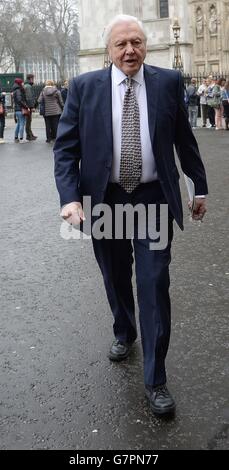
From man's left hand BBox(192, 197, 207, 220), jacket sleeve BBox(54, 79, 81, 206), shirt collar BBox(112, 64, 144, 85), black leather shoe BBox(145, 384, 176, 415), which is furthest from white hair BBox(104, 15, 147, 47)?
black leather shoe BBox(145, 384, 176, 415)

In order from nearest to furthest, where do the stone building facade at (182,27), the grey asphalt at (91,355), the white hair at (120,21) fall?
1. the grey asphalt at (91,355)
2. the white hair at (120,21)
3. the stone building facade at (182,27)

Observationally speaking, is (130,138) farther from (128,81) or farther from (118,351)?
(118,351)

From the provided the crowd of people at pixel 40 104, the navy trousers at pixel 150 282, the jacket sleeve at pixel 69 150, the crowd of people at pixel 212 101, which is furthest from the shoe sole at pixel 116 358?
the crowd of people at pixel 212 101

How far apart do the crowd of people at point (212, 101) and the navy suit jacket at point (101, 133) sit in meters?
18.1

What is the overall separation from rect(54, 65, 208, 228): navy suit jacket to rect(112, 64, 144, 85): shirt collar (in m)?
0.03

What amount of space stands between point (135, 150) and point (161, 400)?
52.6 inches

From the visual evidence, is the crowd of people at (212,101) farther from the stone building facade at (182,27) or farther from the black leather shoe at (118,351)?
the black leather shoe at (118,351)

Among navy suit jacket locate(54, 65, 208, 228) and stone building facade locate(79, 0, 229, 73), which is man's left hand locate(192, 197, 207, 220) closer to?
navy suit jacket locate(54, 65, 208, 228)

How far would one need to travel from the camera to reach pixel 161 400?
11.3 ft

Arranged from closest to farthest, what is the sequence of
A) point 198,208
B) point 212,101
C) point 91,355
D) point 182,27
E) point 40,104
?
point 198,208 → point 91,355 → point 40,104 → point 212,101 → point 182,27

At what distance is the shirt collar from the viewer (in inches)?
137

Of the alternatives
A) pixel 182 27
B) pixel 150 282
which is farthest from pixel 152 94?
pixel 182 27

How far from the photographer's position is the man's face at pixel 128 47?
3.36 m

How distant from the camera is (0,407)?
359 cm
